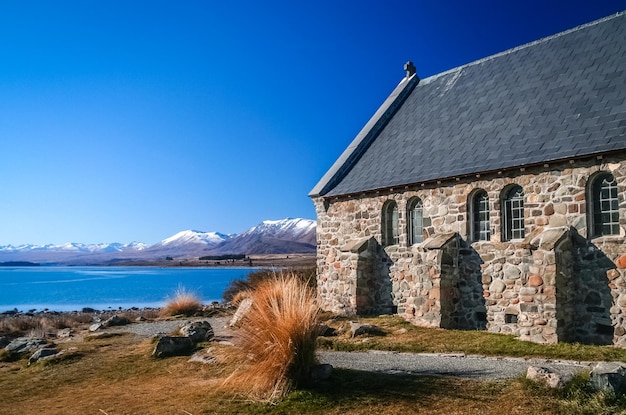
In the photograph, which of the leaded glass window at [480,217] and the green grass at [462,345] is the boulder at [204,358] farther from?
the leaded glass window at [480,217]

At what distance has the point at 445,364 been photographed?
9539 mm

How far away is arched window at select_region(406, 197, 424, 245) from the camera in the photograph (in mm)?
16156

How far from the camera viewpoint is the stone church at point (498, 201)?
1166 cm

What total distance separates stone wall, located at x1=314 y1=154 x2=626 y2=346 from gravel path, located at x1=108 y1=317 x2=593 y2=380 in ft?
8.14

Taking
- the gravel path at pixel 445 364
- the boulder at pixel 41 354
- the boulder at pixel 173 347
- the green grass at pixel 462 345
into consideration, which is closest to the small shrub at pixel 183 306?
the boulder at pixel 41 354

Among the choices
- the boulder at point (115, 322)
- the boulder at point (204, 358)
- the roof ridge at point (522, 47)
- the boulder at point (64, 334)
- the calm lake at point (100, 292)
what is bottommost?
the calm lake at point (100, 292)

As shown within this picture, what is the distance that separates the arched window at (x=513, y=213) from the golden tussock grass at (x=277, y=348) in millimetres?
7477

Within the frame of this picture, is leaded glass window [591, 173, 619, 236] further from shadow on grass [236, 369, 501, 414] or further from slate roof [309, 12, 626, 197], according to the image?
shadow on grass [236, 369, 501, 414]

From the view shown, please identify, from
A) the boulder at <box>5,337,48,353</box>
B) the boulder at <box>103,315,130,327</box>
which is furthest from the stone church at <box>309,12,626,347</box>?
the boulder at <box>5,337,48,353</box>

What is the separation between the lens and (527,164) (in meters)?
12.6

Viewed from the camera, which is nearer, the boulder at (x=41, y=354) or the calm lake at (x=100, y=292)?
the boulder at (x=41, y=354)

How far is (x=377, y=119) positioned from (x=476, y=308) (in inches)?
372

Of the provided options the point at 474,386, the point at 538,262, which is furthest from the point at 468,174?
the point at 474,386

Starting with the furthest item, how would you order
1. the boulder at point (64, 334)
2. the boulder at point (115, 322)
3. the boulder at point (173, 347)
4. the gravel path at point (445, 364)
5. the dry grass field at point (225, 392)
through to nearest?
1. the boulder at point (115, 322)
2. the boulder at point (64, 334)
3. the boulder at point (173, 347)
4. the gravel path at point (445, 364)
5. the dry grass field at point (225, 392)
